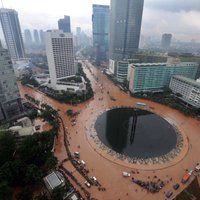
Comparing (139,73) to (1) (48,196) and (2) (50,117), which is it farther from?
(1) (48,196)

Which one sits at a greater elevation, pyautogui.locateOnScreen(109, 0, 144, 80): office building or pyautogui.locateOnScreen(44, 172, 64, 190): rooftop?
pyautogui.locateOnScreen(109, 0, 144, 80): office building

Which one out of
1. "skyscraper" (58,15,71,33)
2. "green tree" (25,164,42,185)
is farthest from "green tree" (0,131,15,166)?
"skyscraper" (58,15,71,33)

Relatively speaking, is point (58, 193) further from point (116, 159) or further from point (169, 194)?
point (169, 194)

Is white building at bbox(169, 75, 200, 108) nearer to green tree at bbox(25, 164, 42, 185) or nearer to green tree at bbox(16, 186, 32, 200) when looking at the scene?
green tree at bbox(25, 164, 42, 185)

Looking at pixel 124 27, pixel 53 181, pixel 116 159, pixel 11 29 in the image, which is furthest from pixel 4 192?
pixel 11 29

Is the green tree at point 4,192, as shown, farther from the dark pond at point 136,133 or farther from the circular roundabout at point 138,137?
the dark pond at point 136,133

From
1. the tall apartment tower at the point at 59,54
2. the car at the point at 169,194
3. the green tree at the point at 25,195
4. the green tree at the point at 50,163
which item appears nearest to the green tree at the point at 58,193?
the green tree at the point at 25,195

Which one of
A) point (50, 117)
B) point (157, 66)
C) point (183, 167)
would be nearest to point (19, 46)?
point (50, 117)

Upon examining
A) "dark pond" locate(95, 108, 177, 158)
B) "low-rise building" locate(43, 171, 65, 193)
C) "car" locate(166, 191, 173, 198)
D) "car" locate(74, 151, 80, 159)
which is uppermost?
"low-rise building" locate(43, 171, 65, 193)
